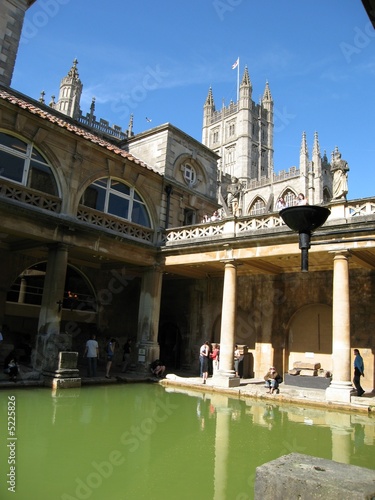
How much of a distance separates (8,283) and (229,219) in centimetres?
989

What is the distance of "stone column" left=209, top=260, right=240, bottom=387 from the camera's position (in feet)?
49.1

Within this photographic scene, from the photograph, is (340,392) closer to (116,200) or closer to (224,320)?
(224,320)

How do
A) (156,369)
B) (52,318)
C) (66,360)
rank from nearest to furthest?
(66,360) < (52,318) < (156,369)

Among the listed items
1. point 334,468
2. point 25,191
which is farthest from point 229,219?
point 334,468

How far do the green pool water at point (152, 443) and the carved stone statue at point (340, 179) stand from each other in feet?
23.5

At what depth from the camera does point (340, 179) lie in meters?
13.9

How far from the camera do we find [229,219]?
1636 centimetres

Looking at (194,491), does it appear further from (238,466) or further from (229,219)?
(229,219)

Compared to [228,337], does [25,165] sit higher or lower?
higher

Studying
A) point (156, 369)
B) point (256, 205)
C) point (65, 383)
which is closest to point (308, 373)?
point (156, 369)

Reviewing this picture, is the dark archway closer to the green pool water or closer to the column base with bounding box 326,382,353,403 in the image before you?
the green pool water

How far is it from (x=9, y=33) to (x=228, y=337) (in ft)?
60.9

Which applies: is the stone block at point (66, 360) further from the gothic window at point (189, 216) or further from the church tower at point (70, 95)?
the church tower at point (70, 95)

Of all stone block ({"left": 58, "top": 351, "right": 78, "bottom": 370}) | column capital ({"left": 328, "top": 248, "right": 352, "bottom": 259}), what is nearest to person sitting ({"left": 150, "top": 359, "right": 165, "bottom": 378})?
stone block ({"left": 58, "top": 351, "right": 78, "bottom": 370})
